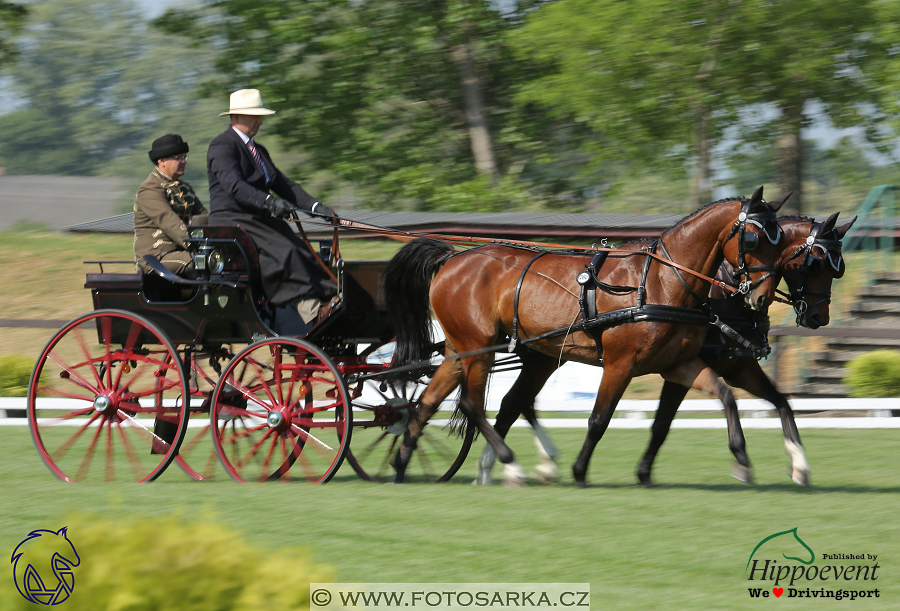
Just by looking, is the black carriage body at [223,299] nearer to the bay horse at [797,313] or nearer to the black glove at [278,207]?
the black glove at [278,207]

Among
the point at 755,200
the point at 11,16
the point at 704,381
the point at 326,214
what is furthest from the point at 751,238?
the point at 11,16

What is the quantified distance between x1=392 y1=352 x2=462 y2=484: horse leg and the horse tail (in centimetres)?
22

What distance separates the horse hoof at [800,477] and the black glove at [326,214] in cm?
339

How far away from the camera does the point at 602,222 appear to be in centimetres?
1672

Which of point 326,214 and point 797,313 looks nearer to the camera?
point 797,313

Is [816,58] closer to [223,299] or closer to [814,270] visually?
[814,270]

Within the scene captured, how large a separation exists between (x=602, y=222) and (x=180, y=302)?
35.9ft

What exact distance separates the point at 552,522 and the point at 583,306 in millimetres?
1633

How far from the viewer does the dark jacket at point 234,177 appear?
6.50 m

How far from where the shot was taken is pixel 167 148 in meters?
6.88

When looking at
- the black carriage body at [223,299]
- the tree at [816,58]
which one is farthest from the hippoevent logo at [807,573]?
the tree at [816,58]

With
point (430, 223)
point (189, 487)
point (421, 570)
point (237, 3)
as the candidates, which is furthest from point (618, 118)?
point (421, 570)

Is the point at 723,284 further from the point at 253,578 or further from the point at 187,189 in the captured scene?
the point at 253,578

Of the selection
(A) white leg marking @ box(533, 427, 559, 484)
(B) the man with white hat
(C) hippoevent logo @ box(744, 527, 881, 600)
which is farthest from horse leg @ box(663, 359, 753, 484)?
(B) the man with white hat
